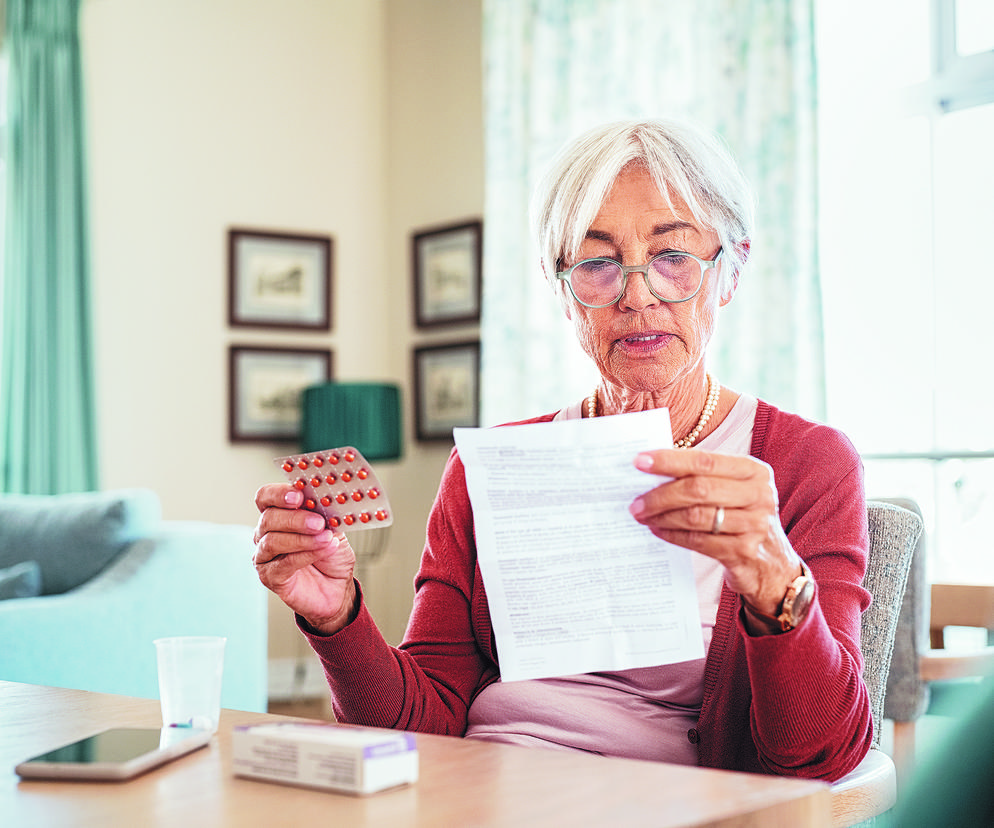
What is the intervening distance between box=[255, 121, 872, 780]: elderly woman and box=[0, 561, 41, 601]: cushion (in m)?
1.83

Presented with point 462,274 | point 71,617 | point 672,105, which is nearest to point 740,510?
point 71,617

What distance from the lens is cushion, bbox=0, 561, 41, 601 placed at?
290cm

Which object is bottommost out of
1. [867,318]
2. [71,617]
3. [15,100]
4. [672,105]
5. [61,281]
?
[71,617]

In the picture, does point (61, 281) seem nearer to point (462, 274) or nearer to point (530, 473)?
point (462, 274)

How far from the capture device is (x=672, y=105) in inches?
148

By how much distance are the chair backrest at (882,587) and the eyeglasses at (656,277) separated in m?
0.36

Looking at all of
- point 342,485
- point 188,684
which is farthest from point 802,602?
point 188,684

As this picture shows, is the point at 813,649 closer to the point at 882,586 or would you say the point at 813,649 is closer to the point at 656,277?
the point at 882,586

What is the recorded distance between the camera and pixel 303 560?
1141 millimetres

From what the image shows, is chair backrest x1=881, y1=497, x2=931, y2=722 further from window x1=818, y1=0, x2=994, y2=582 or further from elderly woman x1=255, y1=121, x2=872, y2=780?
window x1=818, y1=0, x2=994, y2=582

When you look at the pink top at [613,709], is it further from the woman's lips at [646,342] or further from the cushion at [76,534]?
the cushion at [76,534]

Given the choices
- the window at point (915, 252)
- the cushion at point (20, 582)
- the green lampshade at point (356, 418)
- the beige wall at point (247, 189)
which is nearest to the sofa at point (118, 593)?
the cushion at point (20, 582)

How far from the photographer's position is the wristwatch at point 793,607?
104cm

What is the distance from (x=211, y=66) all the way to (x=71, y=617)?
295 cm
